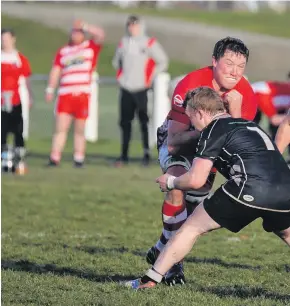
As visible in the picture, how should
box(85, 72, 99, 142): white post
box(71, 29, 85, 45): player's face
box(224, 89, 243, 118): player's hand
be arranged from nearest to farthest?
box(224, 89, 243, 118): player's hand < box(71, 29, 85, 45): player's face < box(85, 72, 99, 142): white post

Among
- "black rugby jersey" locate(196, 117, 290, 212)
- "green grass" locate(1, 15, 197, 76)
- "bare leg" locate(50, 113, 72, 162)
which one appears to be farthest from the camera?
"green grass" locate(1, 15, 197, 76)

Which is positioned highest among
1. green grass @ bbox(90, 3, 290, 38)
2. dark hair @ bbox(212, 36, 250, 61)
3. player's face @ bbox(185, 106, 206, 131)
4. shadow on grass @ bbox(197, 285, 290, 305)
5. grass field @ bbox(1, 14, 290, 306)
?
dark hair @ bbox(212, 36, 250, 61)

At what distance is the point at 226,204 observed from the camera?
6.71 metres

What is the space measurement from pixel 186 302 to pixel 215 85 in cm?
153

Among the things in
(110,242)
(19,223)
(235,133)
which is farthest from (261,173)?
(19,223)

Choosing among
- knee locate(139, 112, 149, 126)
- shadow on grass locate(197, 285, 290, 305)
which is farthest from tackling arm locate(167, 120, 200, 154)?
knee locate(139, 112, 149, 126)

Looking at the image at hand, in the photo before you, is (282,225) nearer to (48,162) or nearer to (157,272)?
(157,272)

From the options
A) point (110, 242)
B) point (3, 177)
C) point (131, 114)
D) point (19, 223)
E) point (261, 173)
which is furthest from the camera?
point (131, 114)

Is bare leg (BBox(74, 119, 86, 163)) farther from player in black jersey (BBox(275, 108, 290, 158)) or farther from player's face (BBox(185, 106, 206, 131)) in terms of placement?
player's face (BBox(185, 106, 206, 131))

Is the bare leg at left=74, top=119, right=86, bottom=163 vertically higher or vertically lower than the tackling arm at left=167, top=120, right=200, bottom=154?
lower

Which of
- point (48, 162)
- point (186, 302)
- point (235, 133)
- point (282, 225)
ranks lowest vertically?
point (48, 162)

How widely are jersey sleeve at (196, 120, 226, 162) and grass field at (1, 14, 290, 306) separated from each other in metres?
0.94

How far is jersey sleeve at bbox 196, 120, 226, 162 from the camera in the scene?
21.7ft

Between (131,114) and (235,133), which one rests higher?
(235,133)
